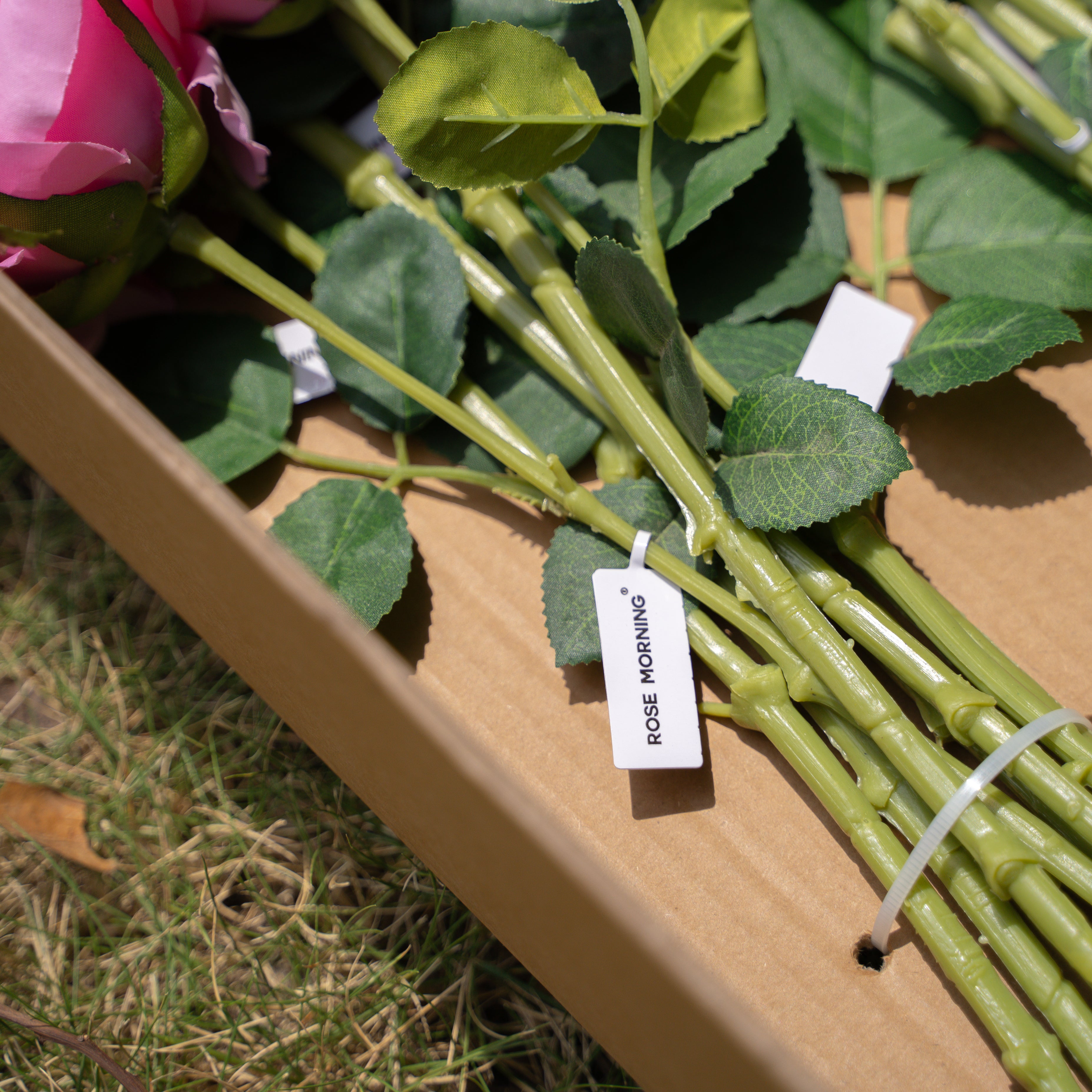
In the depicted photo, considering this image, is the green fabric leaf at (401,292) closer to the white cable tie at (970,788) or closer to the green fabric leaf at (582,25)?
the green fabric leaf at (582,25)

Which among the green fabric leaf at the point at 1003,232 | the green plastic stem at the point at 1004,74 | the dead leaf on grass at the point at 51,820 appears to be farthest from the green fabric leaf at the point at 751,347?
the dead leaf on grass at the point at 51,820

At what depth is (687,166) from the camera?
0.62 metres

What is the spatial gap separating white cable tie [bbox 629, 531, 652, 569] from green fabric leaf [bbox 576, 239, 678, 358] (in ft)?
0.35

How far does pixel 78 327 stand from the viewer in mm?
615

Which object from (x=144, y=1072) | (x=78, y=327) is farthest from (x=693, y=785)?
(x=78, y=327)

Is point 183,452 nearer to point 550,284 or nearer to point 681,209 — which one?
point 550,284

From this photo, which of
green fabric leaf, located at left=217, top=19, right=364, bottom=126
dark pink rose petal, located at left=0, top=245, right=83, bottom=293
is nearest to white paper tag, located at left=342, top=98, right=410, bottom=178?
green fabric leaf, located at left=217, top=19, right=364, bottom=126

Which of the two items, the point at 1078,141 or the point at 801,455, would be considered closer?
the point at 801,455

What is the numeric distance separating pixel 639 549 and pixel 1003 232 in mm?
380

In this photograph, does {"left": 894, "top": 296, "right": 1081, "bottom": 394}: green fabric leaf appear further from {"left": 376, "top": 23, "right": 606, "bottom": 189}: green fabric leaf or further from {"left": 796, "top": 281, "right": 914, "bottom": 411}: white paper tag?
{"left": 376, "top": 23, "right": 606, "bottom": 189}: green fabric leaf

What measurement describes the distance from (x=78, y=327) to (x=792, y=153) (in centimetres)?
54

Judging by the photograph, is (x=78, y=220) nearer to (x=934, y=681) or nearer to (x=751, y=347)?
(x=751, y=347)

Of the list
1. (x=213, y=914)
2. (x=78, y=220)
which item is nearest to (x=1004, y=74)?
(x=78, y=220)

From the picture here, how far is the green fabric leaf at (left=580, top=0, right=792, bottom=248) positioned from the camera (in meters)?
0.58
